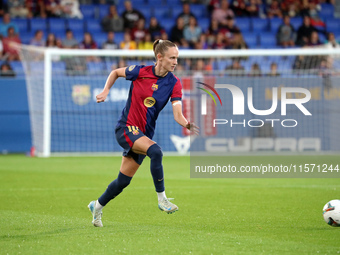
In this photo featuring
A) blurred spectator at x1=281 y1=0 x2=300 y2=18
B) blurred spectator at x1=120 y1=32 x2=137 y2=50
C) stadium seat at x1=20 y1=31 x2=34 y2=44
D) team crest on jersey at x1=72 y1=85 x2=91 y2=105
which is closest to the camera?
team crest on jersey at x1=72 y1=85 x2=91 y2=105

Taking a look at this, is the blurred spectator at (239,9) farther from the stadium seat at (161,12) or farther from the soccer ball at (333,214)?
the soccer ball at (333,214)

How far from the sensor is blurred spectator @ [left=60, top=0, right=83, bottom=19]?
21453 millimetres

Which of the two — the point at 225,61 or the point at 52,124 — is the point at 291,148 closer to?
the point at 225,61

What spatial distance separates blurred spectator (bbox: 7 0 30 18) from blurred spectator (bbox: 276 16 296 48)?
8937mm

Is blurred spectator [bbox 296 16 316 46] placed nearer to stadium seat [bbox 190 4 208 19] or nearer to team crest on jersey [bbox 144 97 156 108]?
stadium seat [bbox 190 4 208 19]

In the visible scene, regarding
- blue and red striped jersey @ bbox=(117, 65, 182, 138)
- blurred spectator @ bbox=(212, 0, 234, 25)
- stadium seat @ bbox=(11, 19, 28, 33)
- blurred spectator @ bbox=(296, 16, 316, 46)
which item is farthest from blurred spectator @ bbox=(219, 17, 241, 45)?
blue and red striped jersey @ bbox=(117, 65, 182, 138)

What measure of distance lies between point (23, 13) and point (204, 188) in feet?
41.4

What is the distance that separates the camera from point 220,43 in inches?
822

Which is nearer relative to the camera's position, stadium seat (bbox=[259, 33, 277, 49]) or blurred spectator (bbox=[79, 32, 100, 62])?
blurred spectator (bbox=[79, 32, 100, 62])

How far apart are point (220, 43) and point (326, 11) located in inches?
218

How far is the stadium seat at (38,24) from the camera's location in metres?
21.0

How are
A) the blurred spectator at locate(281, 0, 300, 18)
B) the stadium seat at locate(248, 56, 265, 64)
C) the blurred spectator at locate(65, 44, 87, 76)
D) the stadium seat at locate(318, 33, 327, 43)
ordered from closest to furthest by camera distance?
1. the blurred spectator at locate(65, 44, 87, 76)
2. the stadium seat at locate(248, 56, 265, 64)
3. the stadium seat at locate(318, 33, 327, 43)
4. the blurred spectator at locate(281, 0, 300, 18)

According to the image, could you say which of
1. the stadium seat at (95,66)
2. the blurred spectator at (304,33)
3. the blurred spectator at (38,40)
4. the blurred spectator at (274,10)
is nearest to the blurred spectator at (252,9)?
the blurred spectator at (274,10)

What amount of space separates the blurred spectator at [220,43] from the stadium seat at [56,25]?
17.3 ft
